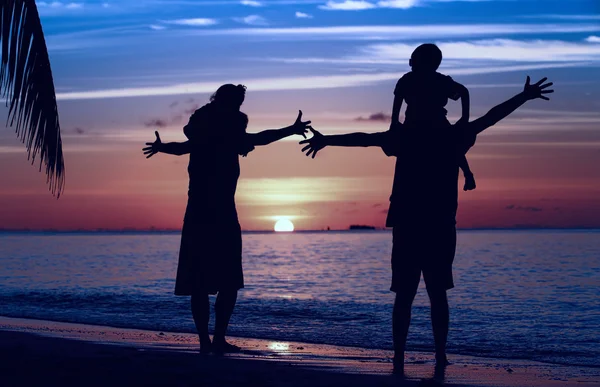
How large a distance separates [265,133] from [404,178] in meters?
1.69

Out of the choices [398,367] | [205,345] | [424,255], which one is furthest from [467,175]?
[205,345]

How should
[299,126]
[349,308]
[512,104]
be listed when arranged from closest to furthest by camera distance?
[512,104]
[299,126]
[349,308]

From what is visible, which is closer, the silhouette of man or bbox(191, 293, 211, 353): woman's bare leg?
the silhouette of man

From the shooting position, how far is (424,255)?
18.6 ft

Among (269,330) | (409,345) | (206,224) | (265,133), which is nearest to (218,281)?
(206,224)

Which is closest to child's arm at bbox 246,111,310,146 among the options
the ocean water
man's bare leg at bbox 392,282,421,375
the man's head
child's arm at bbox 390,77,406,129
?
child's arm at bbox 390,77,406,129

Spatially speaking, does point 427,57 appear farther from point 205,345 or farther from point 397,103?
point 205,345

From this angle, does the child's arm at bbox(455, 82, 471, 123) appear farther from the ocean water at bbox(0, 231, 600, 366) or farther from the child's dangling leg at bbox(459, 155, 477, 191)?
the ocean water at bbox(0, 231, 600, 366)

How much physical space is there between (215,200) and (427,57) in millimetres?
2335

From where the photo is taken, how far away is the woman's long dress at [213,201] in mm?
6926

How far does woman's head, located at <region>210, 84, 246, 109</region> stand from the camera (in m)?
6.92

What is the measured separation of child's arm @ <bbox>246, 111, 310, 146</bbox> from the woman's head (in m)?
0.30

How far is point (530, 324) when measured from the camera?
11.9 m

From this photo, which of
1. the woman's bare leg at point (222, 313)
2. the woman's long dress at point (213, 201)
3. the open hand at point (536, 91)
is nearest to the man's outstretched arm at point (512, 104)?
the open hand at point (536, 91)
